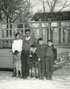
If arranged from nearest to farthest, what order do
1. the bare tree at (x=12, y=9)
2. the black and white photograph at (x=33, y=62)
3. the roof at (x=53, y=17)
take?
the black and white photograph at (x=33, y=62) → the bare tree at (x=12, y=9) → the roof at (x=53, y=17)

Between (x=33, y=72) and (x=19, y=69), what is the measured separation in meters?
0.62

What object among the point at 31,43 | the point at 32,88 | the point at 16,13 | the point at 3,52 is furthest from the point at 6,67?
the point at 16,13

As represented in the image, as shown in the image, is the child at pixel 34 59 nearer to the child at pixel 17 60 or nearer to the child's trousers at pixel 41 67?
the child's trousers at pixel 41 67

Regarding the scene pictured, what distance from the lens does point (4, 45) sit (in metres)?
11.2

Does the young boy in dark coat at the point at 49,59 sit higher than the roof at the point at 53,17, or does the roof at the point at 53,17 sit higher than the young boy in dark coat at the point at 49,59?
the roof at the point at 53,17

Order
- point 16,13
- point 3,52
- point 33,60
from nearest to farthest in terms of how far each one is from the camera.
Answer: point 33,60 < point 3,52 < point 16,13

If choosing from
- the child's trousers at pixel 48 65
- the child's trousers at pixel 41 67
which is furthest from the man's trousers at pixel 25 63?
the child's trousers at pixel 48 65

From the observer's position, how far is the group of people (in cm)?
852

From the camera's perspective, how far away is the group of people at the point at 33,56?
8.52m

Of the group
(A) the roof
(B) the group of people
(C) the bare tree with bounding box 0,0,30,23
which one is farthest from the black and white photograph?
(A) the roof

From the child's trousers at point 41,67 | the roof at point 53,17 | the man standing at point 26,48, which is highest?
the roof at point 53,17

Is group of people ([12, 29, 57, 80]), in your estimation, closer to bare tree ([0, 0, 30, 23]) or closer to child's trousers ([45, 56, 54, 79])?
child's trousers ([45, 56, 54, 79])

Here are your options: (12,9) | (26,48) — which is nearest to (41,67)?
(26,48)

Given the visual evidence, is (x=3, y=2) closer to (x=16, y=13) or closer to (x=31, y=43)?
(x=16, y=13)
